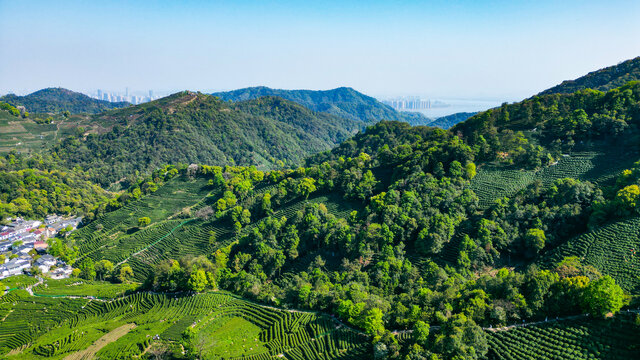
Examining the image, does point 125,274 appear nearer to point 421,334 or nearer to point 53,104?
point 421,334

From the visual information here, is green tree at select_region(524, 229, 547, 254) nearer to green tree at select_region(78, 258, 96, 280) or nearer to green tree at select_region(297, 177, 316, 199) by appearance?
green tree at select_region(297, 177, 316, 199)

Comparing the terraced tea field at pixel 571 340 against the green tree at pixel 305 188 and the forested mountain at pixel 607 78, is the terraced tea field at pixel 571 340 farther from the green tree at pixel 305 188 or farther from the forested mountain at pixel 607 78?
the forested mountain at pixel 607 78

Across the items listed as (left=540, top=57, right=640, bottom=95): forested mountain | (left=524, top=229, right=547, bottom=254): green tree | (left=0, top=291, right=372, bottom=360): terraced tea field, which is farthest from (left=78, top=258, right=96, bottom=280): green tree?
(left=540, top=57, right=640, bottom=95): forested mountain

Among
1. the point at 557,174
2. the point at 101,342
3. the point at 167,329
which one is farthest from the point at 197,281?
the point at 557,174

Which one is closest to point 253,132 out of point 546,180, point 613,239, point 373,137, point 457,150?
point 373,137

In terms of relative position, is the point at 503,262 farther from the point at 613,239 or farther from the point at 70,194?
the point at 70,194

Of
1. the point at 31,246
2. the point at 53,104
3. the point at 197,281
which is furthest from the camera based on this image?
the point at 53,104
